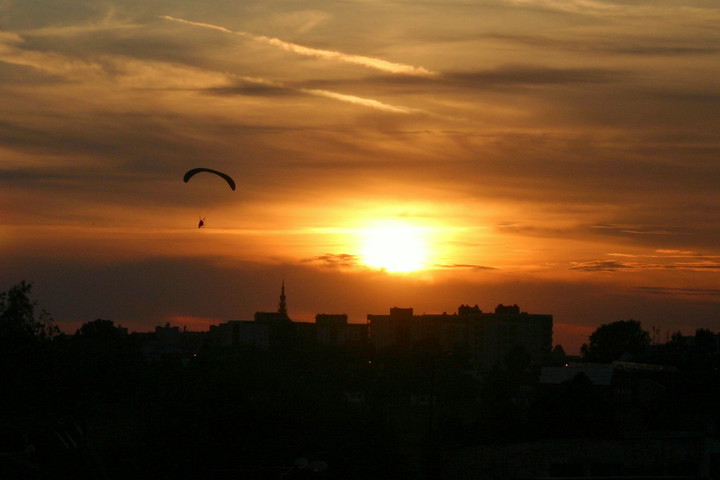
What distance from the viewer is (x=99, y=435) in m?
48.8

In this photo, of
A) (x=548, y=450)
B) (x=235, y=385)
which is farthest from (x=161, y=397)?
(x=548, y=450)

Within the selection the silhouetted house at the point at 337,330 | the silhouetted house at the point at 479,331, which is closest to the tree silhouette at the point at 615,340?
the silhouetted house at the point at 479,331

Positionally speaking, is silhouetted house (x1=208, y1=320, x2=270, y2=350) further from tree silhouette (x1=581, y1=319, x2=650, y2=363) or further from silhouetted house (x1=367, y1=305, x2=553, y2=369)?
tree silhouette (x1=581, y1=319, x2=650, y2=363)

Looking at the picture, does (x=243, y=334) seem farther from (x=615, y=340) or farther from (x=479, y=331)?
(x=615, y=340)

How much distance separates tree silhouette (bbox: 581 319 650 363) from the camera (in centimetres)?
15438

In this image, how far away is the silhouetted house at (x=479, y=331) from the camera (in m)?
160

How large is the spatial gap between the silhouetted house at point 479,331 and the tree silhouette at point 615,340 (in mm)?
7438

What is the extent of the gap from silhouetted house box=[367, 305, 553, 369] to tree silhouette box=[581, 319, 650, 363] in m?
7.44

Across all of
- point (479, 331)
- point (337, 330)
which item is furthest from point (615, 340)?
point (337, 330)

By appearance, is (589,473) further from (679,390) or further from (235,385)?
(679,390)

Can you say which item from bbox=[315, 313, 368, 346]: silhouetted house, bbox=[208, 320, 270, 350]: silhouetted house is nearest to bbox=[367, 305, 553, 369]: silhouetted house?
bbox=[315, 313, 368, 346]: silhouetted house

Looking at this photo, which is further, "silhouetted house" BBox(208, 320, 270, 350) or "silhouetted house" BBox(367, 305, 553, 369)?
"silhouetted house" BBox(367, 305, 553, 369)

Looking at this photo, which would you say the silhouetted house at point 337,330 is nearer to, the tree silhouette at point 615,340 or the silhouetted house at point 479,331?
the silhouetted house at point 479,331

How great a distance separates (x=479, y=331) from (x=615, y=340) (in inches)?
811
